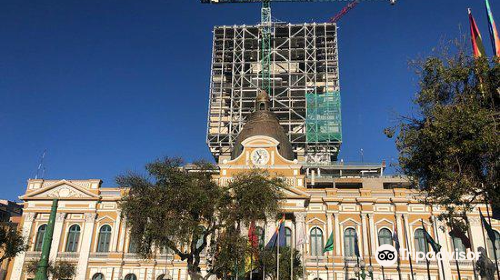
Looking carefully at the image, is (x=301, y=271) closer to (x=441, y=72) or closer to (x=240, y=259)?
(x=240, y=259)

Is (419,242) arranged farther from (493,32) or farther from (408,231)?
(493,32)

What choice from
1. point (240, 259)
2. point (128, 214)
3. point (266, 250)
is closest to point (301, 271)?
point (266, 250)

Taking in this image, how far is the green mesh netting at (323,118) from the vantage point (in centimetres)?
7981

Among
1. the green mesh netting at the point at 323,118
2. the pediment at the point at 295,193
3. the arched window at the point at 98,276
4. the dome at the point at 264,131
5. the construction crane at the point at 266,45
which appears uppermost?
the construction crane at the point at 266,45

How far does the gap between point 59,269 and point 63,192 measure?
9.25m

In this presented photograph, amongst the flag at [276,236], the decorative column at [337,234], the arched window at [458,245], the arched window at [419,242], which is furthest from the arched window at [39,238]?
the arched window at [458,245]

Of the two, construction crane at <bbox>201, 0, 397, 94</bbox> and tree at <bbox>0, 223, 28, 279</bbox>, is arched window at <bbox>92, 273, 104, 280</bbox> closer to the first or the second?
tree at <bbox>0, 223, 28, 279</bbox>

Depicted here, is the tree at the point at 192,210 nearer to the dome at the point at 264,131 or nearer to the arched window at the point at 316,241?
the arched window at the point at 316,241

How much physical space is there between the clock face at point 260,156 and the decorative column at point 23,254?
23349 mm

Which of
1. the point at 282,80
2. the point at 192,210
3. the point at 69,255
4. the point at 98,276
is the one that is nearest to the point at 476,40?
the point at 192,210

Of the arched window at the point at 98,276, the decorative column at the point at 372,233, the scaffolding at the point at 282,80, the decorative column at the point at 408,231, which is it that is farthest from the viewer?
the scaffolding at the point at 282,80

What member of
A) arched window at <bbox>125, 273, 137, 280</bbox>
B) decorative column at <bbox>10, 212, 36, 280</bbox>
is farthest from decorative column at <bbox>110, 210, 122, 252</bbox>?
decorative column at <bbox>10, 212, 36, 280</bbox>

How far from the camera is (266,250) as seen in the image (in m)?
33.2

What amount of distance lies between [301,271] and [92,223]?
23.0 metres
